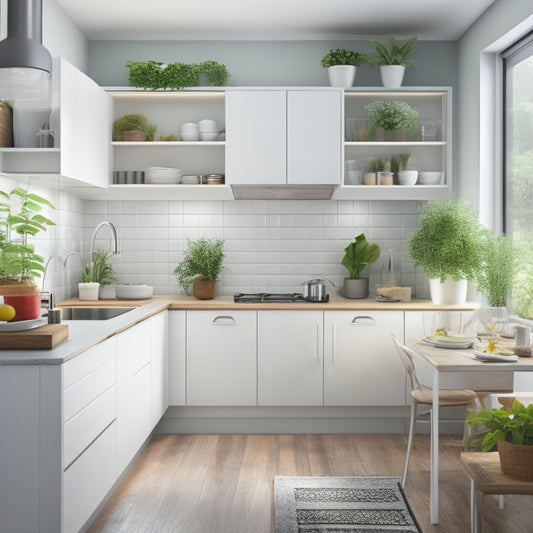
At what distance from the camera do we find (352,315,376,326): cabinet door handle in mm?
4250

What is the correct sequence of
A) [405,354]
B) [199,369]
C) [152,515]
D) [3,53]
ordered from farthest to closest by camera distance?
[199,369]
[405,354]
[152,515]
[3,53]

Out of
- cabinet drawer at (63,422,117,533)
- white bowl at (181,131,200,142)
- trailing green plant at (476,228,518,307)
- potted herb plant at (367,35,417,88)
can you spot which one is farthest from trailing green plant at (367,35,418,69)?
cabinet drawer at (63,422,117,533)

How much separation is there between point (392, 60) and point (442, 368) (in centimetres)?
269

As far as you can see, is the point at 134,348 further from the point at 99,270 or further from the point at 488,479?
the point at 488,479

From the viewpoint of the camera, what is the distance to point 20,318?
2.53 metres

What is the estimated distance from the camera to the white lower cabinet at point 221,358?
429cm

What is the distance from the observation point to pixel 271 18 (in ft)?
14.3

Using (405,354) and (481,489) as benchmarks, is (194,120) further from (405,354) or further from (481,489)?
(481,489)

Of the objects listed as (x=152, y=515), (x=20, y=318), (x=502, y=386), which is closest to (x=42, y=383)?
(x=20, y=318)

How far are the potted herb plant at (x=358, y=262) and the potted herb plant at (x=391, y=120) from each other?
30.6 inches

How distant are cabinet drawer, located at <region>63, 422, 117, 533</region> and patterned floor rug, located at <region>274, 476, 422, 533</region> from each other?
2.69ft

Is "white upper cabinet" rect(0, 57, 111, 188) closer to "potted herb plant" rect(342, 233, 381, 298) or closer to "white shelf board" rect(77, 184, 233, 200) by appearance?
"white shelf board" rect(77, 184, 233, 200)

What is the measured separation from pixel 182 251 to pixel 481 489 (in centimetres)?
329

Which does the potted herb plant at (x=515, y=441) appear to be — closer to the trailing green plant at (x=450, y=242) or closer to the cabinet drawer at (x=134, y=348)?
the cabinet drawer at (x=134, y=348)
